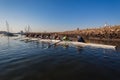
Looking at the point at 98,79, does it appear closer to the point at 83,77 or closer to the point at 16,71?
the point at 83,77

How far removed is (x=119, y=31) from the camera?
147 feet

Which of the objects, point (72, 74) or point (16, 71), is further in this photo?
point (16, 71)

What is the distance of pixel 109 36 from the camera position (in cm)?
4653

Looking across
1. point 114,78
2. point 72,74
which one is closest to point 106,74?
point 114,78

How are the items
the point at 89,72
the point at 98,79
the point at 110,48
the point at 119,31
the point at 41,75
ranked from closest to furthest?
the point at 98,79 → the point at 41,75 → the point at 89,72 → the point at 110,48 → the point at 119,31

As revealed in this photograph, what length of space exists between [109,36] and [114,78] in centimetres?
4041

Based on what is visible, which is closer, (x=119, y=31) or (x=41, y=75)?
(x=41, y=75)

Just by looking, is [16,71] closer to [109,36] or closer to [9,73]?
[9,73]

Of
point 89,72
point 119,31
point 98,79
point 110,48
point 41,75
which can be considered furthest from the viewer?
point 119,31

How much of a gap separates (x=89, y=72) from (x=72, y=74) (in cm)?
155

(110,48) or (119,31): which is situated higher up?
(119,31)

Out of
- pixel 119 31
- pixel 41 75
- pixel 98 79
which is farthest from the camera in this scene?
pixel 119 31

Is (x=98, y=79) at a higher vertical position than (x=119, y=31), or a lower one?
lower

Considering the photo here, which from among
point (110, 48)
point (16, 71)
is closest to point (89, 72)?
point (16, 71)
